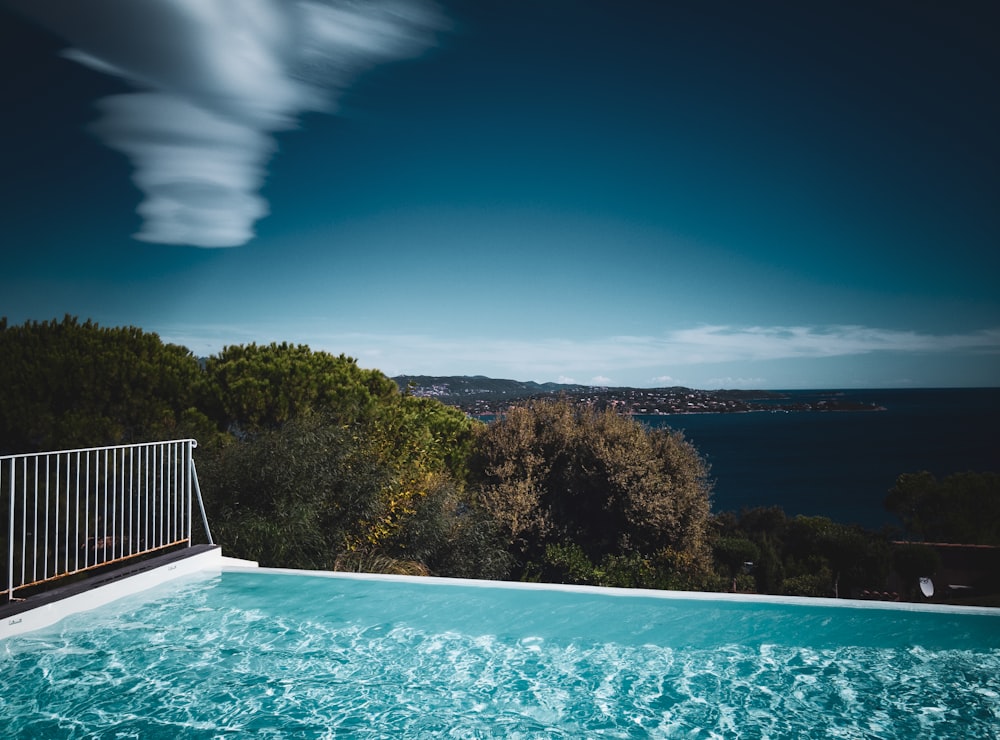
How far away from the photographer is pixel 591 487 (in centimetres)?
1249

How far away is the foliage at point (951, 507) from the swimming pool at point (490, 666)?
21.1 meters

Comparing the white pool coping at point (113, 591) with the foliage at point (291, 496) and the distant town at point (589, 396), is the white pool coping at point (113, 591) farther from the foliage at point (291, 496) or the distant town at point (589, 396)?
the distant town at point (589, 396)

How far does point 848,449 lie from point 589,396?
64458 millimetres

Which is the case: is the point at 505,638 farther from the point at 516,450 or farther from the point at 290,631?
the point at 516,450

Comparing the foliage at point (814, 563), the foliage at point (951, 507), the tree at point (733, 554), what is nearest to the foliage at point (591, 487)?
the tree at point (733, 554)

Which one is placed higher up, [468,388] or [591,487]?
[468,388]

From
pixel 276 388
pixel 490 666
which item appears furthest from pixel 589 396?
pixel 490 666

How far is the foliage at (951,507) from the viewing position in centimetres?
2252

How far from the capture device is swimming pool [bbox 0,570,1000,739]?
3908mm

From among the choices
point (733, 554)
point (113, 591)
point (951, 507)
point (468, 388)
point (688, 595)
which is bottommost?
point (951, 507)

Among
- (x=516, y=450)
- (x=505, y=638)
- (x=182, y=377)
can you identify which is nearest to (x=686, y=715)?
(x=505, y=638)

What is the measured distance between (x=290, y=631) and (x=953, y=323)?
47065mm

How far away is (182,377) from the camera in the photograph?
13281 mm

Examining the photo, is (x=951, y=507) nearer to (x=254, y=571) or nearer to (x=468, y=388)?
(x=468, y=388)
